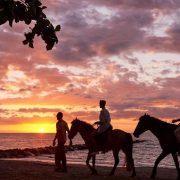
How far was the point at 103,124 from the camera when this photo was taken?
18.2 metres

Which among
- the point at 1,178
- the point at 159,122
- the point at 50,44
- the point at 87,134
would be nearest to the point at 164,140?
the point at 159,122

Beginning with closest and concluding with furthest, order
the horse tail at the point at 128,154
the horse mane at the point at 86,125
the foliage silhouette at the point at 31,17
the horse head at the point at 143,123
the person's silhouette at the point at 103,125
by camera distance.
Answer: the foliage silhouette at the point at 31,17, the horse head at the point at 143,123, the person's silhouette at the point at 103,125, the horse tail at the point at 128,154, the horse mane at the point at 86,125

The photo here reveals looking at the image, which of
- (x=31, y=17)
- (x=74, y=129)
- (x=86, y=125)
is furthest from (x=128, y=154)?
(x=31, y=17)

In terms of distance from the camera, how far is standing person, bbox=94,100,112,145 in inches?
710

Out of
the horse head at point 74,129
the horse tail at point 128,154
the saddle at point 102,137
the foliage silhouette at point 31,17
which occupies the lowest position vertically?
the horse tail at point 128,154

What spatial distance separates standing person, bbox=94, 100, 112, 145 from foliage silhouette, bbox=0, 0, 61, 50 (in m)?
9.88

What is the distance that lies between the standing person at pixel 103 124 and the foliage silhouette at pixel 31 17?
988 centimetres

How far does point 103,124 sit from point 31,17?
35.4 feet

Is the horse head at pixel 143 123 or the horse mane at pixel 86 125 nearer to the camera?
the horse head at pixel 143 123

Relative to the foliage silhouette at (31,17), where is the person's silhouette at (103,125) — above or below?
below

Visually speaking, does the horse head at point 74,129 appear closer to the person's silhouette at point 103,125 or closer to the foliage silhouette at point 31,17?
the person's silhouette at point 103,125

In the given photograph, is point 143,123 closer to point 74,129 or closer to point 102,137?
point 102,137

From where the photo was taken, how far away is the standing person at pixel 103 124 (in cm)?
1803

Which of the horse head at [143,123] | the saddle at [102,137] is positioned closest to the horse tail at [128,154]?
the horse head at [143,123]
